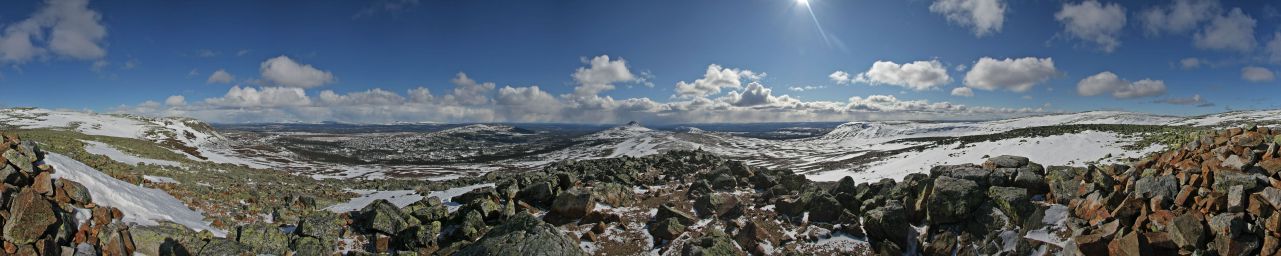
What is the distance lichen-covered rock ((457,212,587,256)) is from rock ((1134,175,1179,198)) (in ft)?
65.3

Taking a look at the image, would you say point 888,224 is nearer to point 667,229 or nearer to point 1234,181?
point 667,229

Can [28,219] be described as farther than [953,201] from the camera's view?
No

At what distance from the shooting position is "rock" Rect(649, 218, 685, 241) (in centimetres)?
2295

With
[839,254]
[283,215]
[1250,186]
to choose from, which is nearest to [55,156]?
[283,215]

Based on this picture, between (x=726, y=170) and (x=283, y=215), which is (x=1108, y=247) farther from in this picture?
(x=283, y=215)

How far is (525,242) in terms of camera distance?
17.1 metres

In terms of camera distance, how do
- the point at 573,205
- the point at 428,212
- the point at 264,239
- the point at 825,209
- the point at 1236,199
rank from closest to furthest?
the point at 1236,199, the point at 264,239, the point at 428,212, the point at 825,209, the point at 573,205

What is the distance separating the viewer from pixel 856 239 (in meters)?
22.3

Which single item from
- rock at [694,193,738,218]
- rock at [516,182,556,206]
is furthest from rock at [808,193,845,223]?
rock at [516,182,556,206]

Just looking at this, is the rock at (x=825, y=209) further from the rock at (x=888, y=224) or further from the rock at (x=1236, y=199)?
the rock at (x=1236, y=199)

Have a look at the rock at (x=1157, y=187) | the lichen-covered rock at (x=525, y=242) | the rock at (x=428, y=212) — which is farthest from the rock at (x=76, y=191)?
the rock at (x=1157, y=187)

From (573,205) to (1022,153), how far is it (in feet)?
214

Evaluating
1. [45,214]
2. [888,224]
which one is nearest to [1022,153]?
[888,224]

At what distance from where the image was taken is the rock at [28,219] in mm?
13570
